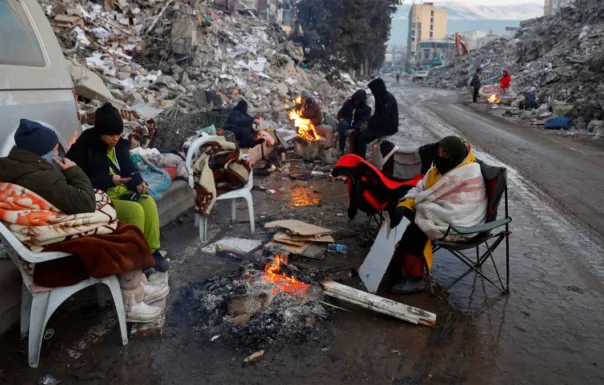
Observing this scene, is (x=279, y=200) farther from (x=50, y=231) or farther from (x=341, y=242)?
(x=50, y=231)

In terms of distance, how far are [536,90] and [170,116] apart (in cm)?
1908

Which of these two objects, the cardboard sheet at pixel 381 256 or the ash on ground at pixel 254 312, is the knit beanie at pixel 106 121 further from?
the cardboard sheet at pixel 381 256

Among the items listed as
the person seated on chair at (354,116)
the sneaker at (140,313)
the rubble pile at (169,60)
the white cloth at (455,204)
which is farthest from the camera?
the rubble pile at (169,60)

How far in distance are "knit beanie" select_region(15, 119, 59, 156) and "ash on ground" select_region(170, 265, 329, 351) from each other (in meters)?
1.69

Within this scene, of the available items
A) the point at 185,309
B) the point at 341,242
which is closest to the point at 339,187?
the point at 341,242

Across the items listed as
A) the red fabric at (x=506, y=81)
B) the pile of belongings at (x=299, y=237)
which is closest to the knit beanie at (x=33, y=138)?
the pile of belongings at (x=299, y=237)

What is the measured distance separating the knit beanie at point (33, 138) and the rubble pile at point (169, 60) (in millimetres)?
5894

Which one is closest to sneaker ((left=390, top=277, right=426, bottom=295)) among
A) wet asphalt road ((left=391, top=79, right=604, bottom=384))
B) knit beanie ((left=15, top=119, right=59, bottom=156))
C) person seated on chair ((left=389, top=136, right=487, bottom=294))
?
person seated on chair ((left=389, top=136, right=487, bottom=294))

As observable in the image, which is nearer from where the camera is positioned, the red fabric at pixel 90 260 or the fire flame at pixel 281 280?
the red fabric at pixel 90 260

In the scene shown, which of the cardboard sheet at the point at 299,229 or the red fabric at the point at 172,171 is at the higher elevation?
the red fabric at the point at 172,171

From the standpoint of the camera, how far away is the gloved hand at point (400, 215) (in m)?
3.87

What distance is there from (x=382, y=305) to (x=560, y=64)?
25109mm

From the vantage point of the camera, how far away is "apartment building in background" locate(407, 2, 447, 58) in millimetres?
120200

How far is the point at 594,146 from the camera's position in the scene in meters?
11.4
